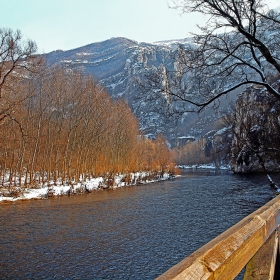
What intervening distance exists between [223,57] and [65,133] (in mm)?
33228

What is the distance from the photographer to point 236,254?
1.52 meters

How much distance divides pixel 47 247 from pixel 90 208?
7.84m

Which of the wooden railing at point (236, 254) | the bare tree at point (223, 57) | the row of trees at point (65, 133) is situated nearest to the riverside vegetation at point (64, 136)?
the row of trees at point (65, 133)

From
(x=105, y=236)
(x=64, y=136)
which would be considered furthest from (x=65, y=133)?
(x=105, y=236)

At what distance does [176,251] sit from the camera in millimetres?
9859

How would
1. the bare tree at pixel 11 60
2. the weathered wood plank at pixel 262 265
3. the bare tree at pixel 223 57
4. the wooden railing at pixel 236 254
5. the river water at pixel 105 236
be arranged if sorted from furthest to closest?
1. the bare tree at pixel 11 60
2. the river water at pixel 105 236
3. the bare tree at pixel 223 57
4. the weathered wood plank at pixel 262 265
5. the wooden railing at pixel 236 254

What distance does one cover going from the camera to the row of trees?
27.4 meters

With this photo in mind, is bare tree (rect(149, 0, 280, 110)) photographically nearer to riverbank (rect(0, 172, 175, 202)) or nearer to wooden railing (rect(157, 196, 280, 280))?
wooden railing (rect(157, 196, 280, 280))

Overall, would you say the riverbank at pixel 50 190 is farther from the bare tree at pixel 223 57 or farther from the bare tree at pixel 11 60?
the bare tree at pixel 223 57

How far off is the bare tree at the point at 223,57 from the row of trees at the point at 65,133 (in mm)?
14688

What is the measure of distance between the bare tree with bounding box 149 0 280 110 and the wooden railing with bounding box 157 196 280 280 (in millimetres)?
4391

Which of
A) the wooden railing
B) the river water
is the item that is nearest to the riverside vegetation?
the river water

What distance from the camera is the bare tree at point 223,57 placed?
6.23 meters

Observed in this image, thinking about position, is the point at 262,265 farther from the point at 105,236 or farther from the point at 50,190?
the point at 50,190
